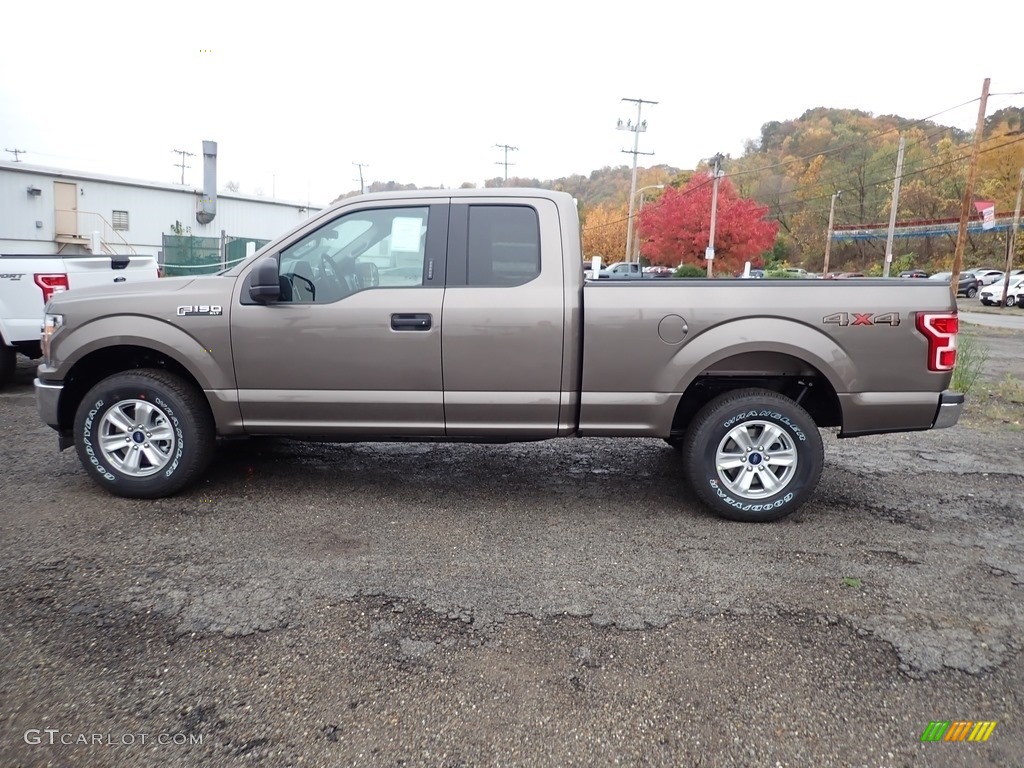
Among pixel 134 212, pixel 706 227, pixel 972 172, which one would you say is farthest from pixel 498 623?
pixel 706 227

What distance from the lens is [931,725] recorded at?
260cm

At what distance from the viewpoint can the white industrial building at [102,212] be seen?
25938 millimetres

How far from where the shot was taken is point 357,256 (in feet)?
15.3

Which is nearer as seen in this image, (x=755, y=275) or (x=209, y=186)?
(x=755, y=275)

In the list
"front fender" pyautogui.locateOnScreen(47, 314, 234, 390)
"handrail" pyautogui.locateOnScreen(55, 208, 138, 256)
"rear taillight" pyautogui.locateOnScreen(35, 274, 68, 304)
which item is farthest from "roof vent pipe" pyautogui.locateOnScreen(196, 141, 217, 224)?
"front fender" pyautogui.locateOnScreen(47, 314, 234, 390)

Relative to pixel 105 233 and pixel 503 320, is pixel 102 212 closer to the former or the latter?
pixel 105 233

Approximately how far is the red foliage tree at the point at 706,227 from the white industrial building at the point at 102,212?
90.2ft

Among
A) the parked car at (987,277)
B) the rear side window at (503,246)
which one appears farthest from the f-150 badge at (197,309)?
the parked car at (987,277)

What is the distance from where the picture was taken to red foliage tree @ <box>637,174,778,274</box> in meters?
46.3

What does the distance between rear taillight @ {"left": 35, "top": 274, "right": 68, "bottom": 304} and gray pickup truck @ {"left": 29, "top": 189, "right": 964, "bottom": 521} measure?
3.42 meters

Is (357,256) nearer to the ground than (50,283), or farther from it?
farther from it

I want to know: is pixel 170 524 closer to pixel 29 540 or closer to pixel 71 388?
pixel 29 540

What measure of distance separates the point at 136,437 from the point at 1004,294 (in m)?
39.3

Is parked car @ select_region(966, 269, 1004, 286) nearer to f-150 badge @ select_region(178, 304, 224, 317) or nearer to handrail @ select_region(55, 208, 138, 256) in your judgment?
handrail @ select_region(55, 208, 138, 256)
